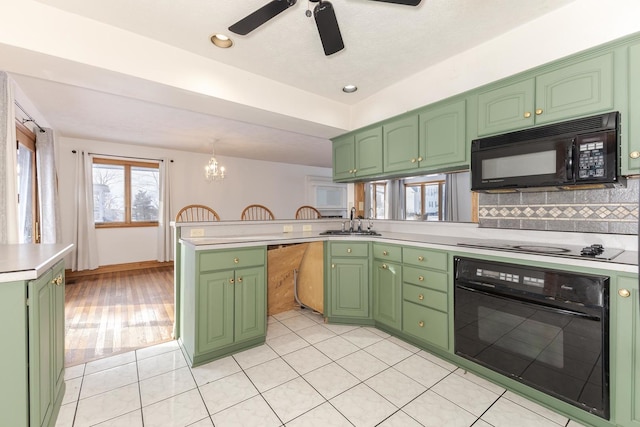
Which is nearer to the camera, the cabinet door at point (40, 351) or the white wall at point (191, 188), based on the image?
the cabinet door at point (40, 351)

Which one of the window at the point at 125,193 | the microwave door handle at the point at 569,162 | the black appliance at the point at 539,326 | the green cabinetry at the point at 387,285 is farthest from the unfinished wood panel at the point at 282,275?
the window at the point at 125,193

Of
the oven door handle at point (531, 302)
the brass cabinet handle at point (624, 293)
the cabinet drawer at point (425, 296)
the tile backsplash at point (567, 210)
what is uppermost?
the tile backsplash at point (567, 210)

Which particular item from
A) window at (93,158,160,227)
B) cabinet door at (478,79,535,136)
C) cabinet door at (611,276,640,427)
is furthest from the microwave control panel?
window at (93,158,160,227)

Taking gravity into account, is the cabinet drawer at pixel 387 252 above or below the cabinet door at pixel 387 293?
above

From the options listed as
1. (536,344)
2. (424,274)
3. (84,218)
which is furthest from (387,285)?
(84,218)

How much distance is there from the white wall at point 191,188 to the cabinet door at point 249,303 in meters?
4.15

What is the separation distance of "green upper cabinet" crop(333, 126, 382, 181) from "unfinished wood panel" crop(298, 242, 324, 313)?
2.98ft

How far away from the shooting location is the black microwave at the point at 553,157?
1.47 m

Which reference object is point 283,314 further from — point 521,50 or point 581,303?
point 521,50

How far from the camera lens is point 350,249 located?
2.61 metres

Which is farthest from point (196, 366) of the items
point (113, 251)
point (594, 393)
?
point (113, 251)

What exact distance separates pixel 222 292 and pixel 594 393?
2.19 metres

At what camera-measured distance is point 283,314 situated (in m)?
2.97

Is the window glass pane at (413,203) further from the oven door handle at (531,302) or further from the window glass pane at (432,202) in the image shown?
the oven door handle at (531,302)
